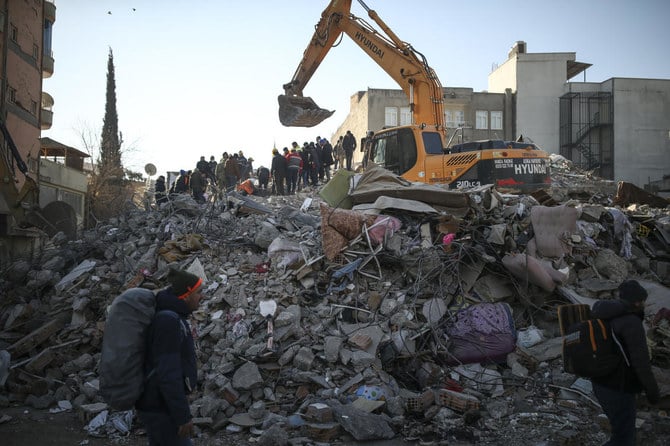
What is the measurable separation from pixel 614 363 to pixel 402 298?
11.3ft

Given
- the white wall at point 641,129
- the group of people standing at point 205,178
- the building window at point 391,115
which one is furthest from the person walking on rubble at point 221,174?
the white wall at point 641,129

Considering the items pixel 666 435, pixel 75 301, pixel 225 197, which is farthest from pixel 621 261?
pixel 75 301

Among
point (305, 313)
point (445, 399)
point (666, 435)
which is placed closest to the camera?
point (666, 435)

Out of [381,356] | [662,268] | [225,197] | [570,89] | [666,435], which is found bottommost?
[666,435]

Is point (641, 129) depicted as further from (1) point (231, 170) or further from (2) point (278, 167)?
(1) point (231, 170)

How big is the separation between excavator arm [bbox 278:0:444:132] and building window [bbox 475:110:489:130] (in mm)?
22886

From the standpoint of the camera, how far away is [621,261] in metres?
7.42

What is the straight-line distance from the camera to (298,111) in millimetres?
12156

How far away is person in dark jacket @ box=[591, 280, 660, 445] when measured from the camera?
129 inches

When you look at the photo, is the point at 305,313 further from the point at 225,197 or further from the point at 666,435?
the point at 225,197

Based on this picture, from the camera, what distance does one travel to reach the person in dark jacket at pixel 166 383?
287 centimetres

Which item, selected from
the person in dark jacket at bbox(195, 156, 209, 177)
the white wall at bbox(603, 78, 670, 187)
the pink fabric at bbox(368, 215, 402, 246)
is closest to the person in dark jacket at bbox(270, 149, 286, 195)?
the person in dark jacket at bbox(195, 156, 209, 177)

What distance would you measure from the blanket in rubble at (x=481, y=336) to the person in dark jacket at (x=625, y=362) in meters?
2.50

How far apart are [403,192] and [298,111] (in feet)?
16.2
